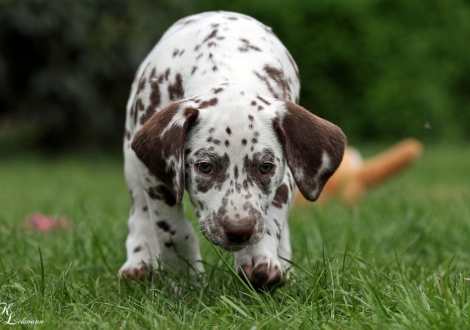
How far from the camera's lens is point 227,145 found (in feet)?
10.3

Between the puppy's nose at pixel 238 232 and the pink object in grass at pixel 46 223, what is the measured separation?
8.42 ft

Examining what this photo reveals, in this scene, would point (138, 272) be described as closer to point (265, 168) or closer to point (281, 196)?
point (281, 196)

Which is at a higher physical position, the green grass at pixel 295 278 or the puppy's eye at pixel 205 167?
the puppy's eye at pixel 205 167

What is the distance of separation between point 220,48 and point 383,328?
1719 millimetres

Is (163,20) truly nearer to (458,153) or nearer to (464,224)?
(458,153)

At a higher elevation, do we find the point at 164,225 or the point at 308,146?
the point at 308,146

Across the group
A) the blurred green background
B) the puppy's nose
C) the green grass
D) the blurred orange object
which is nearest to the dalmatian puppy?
the puppy's nose

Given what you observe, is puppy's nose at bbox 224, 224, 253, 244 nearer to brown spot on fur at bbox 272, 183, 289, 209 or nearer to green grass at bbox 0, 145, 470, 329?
green grass at bbox 0, 145, 470, 329

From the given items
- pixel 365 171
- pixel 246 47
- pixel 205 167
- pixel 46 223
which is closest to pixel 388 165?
pixel 365 171

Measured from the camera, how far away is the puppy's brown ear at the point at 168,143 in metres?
3.19

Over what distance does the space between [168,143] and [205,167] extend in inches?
7.8

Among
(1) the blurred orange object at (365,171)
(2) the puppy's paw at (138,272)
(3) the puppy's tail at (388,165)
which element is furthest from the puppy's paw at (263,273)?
(3) the puppy's tail at (388,165)

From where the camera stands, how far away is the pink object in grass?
5.34 m

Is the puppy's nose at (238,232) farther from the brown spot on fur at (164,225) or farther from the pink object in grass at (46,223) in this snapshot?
the pink object in grass at (46,223)
